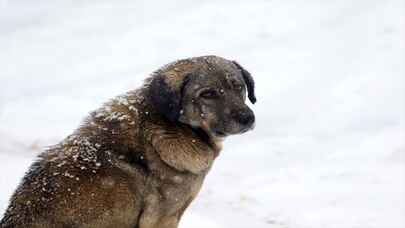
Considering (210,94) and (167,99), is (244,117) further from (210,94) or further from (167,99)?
(167,99)

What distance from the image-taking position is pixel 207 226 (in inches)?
316

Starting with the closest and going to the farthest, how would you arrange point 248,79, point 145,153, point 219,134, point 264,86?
point 145,153 < point 219,134 < point 248,79 < point 264,86

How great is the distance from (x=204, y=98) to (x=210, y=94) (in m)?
0.06

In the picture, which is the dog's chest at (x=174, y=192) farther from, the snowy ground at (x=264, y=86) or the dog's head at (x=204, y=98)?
the snowy ground at (x=264, y=86)

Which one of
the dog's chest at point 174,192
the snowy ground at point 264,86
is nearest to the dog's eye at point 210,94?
the dog's chest at point 174,192

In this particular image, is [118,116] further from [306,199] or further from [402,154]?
[402,154]

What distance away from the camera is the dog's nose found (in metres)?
6.04

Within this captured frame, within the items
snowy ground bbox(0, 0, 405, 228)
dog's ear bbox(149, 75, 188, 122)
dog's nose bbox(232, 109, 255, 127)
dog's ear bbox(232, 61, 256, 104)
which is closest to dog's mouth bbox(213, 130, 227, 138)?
dog's nose bbox(232, 109, 255, 127)

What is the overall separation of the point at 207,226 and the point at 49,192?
9.12ft

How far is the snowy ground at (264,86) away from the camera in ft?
30.1

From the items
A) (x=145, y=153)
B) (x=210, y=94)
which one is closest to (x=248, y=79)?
(x=210, y=94)

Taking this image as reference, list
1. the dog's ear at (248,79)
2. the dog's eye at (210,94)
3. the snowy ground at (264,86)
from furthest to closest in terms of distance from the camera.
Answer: the snowy ground at (264,86) → the dog's ear at (248,79) → the dog's eye at (210,94)

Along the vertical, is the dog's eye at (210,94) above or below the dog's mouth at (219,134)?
above

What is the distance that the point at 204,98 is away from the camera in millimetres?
6129
